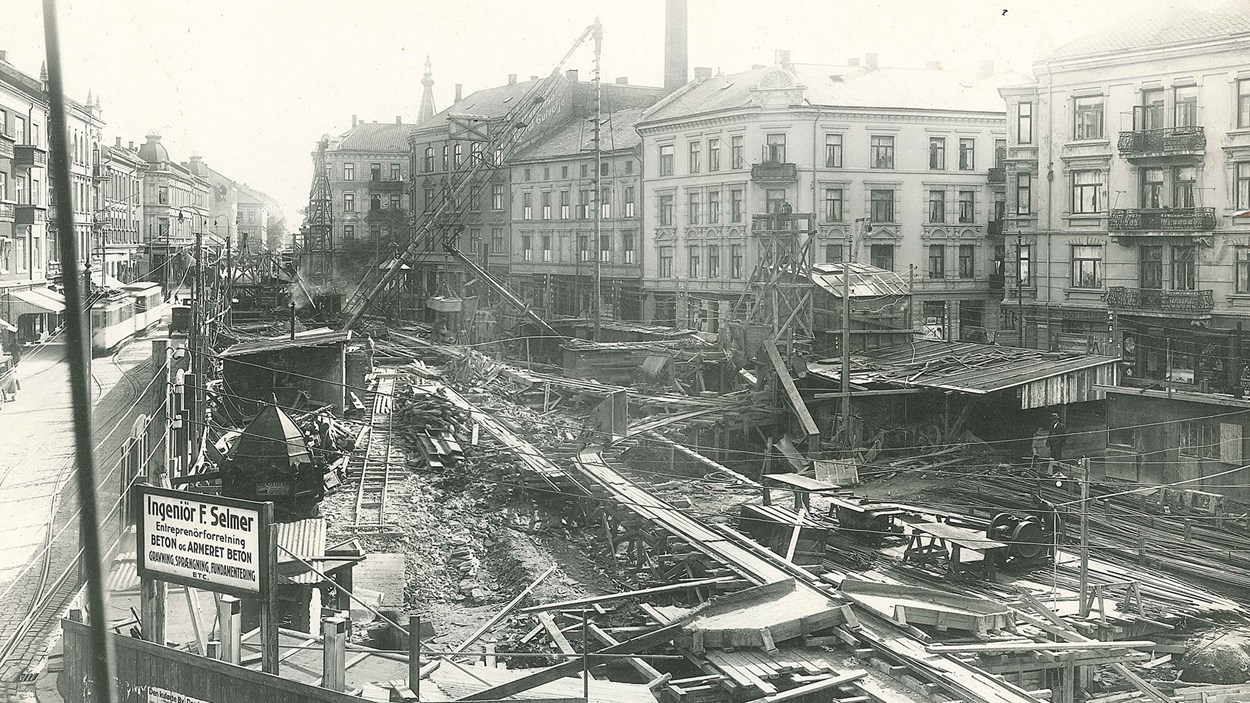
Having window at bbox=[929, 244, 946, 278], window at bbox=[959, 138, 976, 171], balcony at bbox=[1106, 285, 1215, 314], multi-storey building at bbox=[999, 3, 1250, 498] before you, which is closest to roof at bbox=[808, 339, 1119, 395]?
multi-storey building at bbox=[999, 3, 1250, 498]

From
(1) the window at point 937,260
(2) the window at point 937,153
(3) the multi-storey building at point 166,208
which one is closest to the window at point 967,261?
(1) the window at point 937,260

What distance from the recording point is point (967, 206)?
171ft

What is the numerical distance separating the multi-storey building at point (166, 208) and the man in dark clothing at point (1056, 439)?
5969 centimetres

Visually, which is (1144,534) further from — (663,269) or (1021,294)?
(663,269)

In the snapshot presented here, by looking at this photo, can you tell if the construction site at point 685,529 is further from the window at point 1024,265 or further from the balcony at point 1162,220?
the window at point 1024,265

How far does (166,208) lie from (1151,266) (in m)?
70.2

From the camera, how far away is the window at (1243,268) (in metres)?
35.3

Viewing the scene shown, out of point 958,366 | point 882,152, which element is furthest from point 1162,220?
point 882,152

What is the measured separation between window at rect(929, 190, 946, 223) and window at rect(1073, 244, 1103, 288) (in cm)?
1162

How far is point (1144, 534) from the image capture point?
73.1 feet

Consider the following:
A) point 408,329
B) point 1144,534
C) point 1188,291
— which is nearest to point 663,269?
point 408,329

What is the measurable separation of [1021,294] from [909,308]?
6.74 metres

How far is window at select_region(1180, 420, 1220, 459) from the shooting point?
30.3m

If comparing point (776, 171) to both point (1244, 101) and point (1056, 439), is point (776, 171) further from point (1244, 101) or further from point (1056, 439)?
point (1056, 439)
